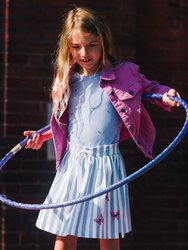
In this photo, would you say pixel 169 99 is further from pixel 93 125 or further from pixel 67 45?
pixel 67 45

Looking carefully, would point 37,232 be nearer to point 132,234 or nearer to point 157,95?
point 132,234

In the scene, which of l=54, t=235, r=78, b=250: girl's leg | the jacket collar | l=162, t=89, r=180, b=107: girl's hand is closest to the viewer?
l=162, t=89, r=180, b=107: girl's hand

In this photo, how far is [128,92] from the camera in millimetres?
5238

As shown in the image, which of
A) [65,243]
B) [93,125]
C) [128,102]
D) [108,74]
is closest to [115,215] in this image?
[65,243]

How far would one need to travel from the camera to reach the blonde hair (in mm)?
5242

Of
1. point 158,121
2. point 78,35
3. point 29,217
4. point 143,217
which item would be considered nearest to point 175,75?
point 158,121

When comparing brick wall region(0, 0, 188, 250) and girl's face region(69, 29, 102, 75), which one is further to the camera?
brick wall region(0, 0, 188, 250)

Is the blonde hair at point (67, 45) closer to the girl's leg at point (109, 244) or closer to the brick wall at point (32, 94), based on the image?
the girl's leg at point (109, 244)

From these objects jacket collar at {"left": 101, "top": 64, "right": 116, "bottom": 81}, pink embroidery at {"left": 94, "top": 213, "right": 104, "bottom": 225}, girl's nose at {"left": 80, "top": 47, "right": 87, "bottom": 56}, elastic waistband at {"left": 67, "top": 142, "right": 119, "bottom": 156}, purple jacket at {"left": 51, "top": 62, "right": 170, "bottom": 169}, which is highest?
girl's nose at {"left": 80, "top": 47, "right": 87, "bottom": 56}

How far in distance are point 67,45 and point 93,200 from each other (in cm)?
103

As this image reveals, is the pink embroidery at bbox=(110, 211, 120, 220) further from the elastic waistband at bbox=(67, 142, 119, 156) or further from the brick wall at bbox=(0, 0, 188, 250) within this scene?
the brick wall at bbox=(0, 0, 188, 250)

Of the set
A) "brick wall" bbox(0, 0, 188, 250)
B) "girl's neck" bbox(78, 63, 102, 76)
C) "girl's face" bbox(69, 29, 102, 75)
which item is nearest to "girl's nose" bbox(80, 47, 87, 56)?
"girl's face" bbox(69, 29, 102, 75)

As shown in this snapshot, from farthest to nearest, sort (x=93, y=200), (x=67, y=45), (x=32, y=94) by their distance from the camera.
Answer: (x=32, y=94) → (x=67, y=45) → (x=93, y=200)

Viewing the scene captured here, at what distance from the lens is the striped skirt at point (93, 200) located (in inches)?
206
